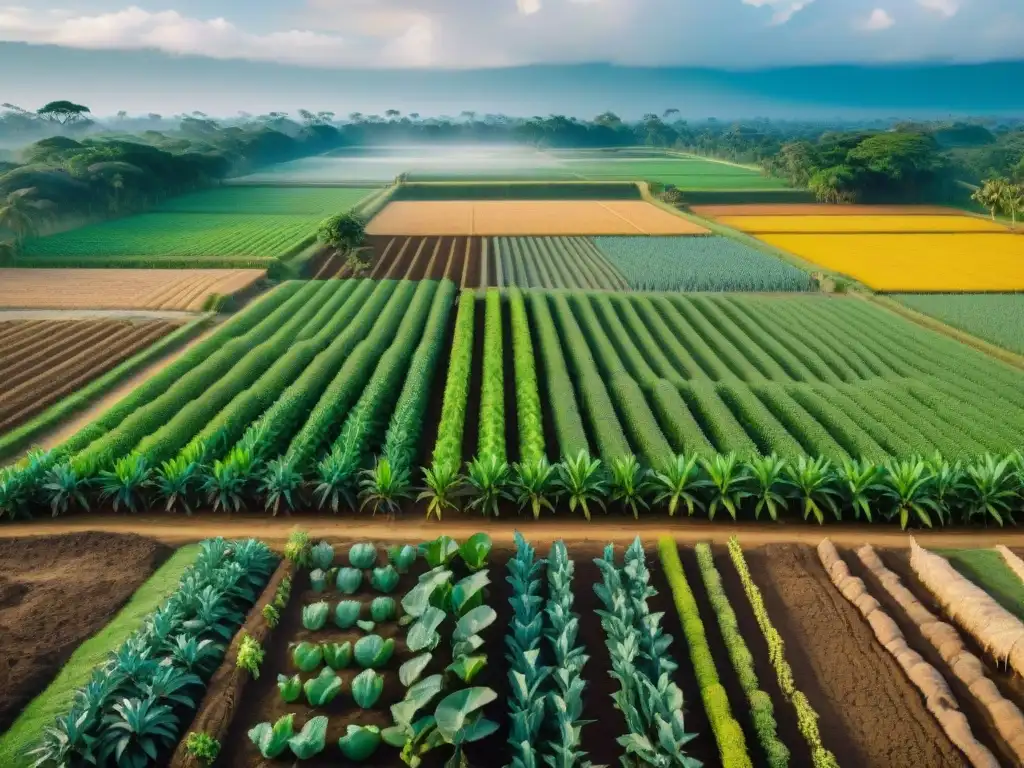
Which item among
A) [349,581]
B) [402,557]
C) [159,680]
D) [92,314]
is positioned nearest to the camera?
[159,680]

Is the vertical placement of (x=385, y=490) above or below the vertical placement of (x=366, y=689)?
above

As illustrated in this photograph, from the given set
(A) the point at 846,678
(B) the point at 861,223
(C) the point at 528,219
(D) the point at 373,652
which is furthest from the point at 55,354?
(B) the point at 861,223

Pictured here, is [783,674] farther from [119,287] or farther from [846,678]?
[119,287]

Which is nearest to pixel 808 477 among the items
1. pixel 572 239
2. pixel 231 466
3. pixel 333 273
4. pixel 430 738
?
pixel 430 738

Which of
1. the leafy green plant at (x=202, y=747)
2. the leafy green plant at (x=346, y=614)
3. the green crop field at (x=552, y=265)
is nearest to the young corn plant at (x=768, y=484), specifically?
the leafy green plant at (x=346, y=614)

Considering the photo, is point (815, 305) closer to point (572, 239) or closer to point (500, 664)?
point (572, 239)

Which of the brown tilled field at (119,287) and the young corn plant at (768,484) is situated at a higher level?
the brown tilled field at (119,287)

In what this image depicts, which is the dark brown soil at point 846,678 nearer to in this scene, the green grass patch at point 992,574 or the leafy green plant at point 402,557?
the green grass patch at point 992,574
